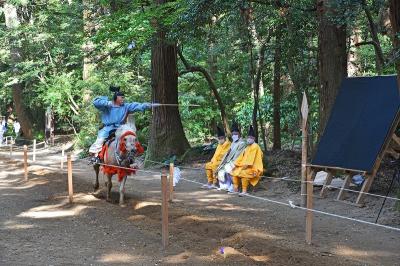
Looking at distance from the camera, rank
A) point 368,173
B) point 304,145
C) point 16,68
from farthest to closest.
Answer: point 16,68 < point 368,173 < point 304,145

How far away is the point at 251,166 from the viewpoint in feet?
43.0

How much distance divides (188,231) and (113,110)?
455 cm

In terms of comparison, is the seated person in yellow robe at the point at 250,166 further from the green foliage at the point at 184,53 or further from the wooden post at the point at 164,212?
the wooden post at the point at 164,212

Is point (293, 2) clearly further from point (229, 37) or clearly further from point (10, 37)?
point (10, 37)

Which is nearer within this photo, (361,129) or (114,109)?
(361,129)

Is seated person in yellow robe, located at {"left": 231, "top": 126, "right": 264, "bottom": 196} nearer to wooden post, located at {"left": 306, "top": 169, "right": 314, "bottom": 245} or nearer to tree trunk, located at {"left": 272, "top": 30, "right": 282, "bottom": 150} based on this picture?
tree trunk, located at {"left": 272, "top": 30, "right": 282, "bottom": 150}

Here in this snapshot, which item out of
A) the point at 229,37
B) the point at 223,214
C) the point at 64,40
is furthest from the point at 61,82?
the point at 223,214

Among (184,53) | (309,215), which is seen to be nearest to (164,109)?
(184,53)

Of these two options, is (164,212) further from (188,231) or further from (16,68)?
(16,68)

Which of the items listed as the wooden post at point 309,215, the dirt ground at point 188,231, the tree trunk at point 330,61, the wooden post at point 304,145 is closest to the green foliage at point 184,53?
the tree trunk at point 330,61

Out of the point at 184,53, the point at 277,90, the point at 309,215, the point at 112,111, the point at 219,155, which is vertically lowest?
the point at 309,215

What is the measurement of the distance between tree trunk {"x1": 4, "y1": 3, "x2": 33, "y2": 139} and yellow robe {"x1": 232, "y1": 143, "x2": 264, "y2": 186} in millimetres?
21918

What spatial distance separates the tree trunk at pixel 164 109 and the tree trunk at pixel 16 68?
14.7m

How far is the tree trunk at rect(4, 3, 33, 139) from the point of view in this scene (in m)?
32.0
